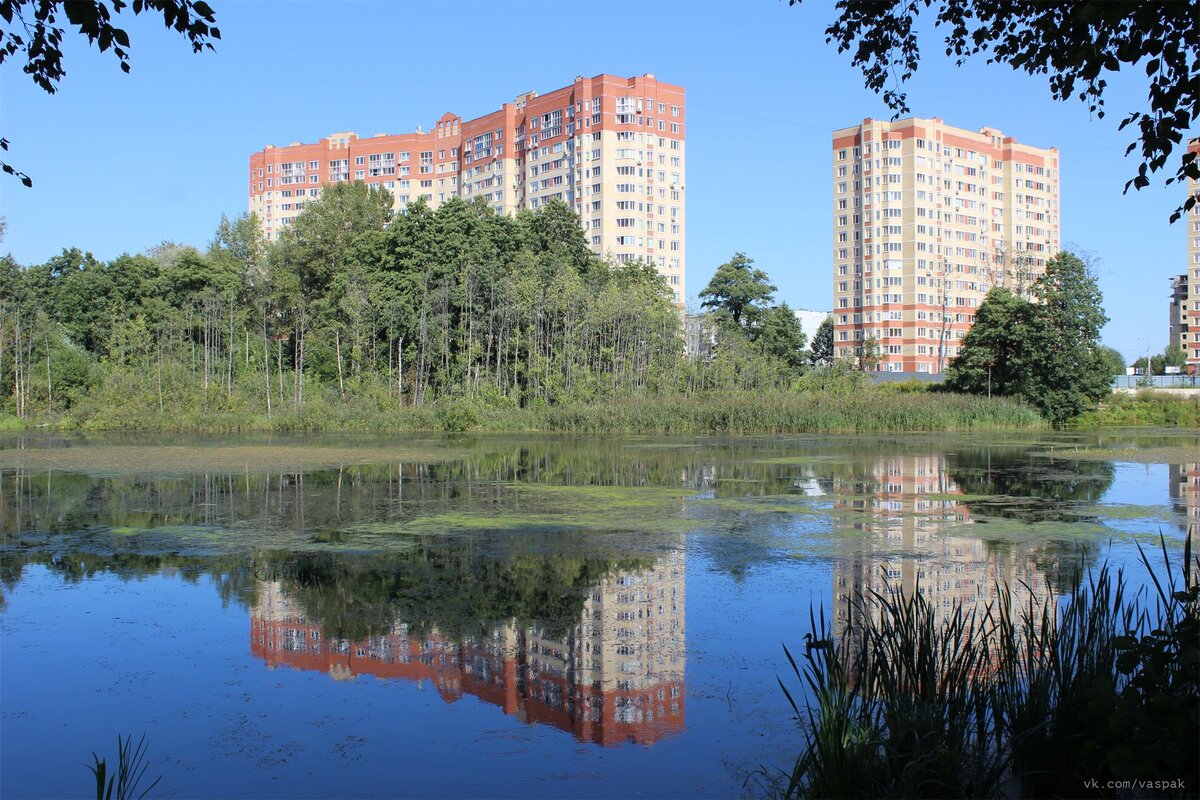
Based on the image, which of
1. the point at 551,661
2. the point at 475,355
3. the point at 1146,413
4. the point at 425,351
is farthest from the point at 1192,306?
the point at 551,661

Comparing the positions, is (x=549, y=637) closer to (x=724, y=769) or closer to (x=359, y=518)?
(x=724, y=769)

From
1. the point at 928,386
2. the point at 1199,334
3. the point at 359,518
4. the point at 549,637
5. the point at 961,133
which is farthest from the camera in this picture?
the point at 1199,334

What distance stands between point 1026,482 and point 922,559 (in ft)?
30.9

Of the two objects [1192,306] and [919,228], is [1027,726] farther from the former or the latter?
[1192,306]

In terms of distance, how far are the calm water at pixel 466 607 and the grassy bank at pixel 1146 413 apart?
25927 mm

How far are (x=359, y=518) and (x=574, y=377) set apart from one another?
30878 millimetres

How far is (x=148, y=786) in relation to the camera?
498 cm

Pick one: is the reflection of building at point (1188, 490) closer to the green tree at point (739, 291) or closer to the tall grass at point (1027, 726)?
the tall grass at point (1027, 726)

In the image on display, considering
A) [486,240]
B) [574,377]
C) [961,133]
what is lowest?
[574,377]

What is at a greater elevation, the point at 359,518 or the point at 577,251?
the point at 577,251

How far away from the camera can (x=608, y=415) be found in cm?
3894

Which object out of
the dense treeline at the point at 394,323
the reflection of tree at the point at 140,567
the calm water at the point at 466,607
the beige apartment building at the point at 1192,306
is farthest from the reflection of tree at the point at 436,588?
the beige apartment building at the point at 1192,306

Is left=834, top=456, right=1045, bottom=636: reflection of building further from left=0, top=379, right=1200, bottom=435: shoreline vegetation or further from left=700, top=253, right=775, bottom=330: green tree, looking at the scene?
left=700, top=253, right=775, bottom=330: green tree

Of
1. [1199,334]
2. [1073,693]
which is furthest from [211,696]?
[1199,334]
